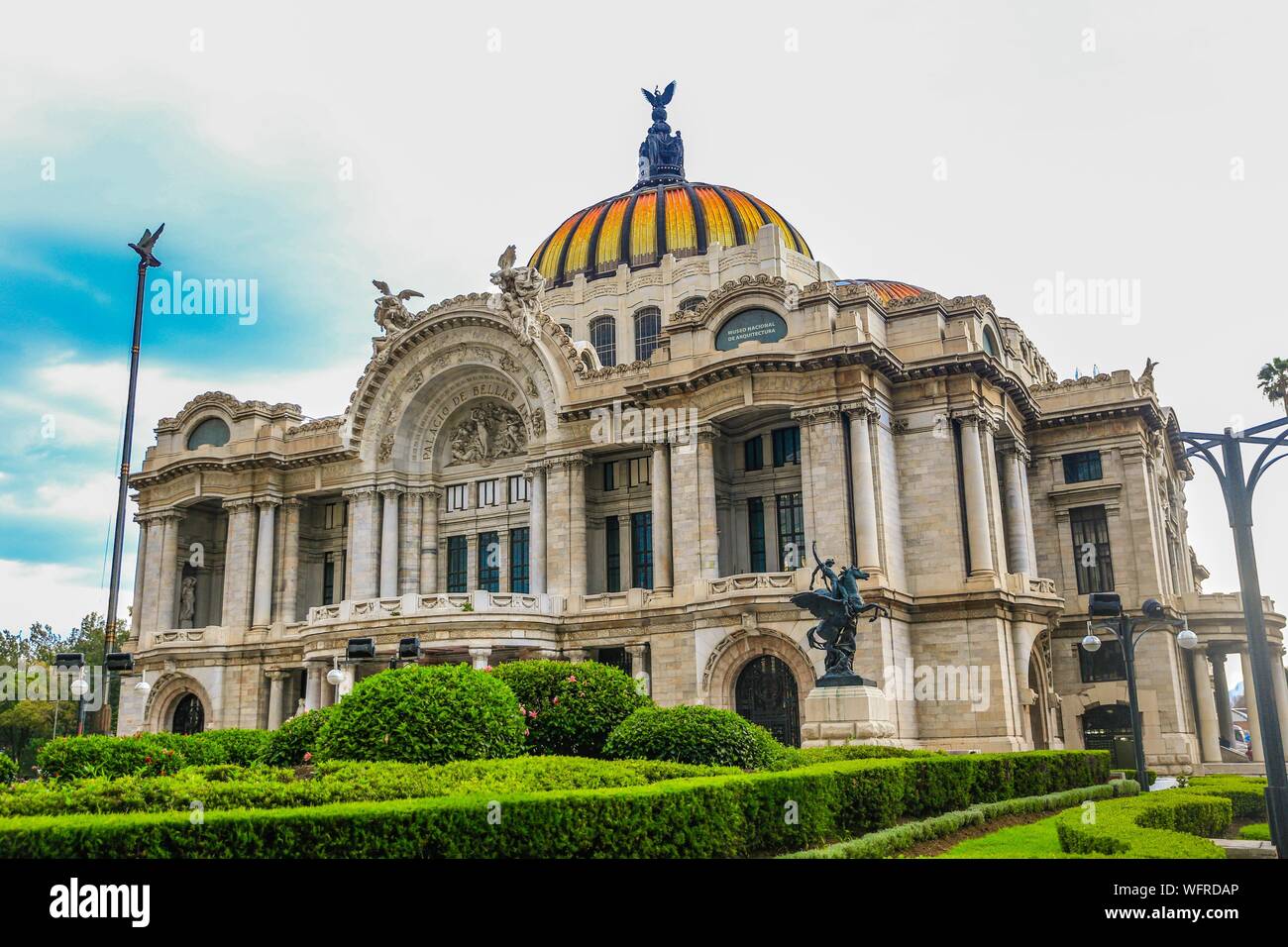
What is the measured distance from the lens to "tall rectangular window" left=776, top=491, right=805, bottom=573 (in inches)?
1624

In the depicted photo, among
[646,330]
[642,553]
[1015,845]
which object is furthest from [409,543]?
[1015,845]

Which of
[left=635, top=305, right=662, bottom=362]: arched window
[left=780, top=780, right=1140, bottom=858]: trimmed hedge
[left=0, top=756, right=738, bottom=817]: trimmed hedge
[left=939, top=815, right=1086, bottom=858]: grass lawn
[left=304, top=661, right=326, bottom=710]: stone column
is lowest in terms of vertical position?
[left=939, top=815, right=1086, bottom=858]: grass lawn

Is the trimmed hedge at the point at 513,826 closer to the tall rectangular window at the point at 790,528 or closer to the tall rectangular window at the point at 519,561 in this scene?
the tall rectangular window at the point at 790,528

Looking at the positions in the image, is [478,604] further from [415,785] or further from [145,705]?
[415,785]

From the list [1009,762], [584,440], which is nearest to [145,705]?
[584,440]

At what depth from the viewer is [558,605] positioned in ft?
138

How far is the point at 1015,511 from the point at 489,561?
21366 millimetres

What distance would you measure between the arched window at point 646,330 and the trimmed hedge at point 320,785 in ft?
126

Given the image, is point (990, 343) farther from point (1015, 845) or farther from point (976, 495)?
point (1015, 845)

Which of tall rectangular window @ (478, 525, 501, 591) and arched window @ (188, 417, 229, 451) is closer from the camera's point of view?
tall rectangular window @ (478, 525, 501, 591)

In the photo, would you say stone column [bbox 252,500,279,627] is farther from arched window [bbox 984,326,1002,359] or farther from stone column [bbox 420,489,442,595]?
arched window [bbox 984,326,1002,359]

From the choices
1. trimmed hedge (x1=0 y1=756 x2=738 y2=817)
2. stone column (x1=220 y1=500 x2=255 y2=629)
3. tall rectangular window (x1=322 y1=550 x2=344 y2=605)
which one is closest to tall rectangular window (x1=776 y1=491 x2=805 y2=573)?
tall rectangular window (x1=322 y1=550 x2=344 y2=605)

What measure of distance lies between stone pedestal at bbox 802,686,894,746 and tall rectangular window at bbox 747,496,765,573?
14.9 meters

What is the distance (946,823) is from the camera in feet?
62.9
